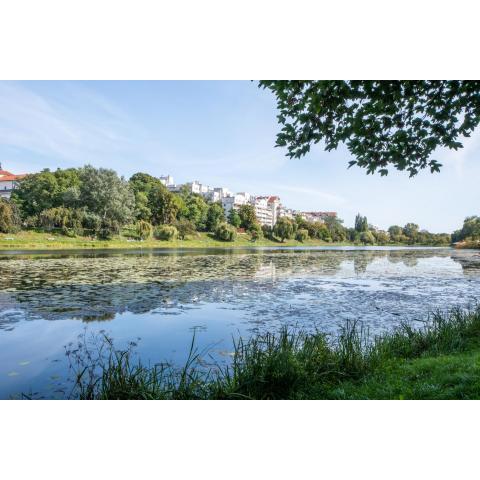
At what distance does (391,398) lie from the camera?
3299 mm

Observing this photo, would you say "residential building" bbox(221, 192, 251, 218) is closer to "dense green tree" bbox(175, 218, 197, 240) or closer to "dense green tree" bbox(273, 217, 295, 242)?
"dense green tree" bbox(273, 217, 295, 242)

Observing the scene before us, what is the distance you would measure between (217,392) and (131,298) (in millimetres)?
6306

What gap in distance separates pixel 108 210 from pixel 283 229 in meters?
34.2

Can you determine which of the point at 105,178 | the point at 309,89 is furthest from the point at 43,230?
the point at 309,89

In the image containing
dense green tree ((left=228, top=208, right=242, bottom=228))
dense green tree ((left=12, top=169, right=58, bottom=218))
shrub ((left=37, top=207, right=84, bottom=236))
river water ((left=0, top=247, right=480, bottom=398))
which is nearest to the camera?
river water ((left=0, top=247, right=480, bottom=398))

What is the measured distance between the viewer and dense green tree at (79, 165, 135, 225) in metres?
42.1

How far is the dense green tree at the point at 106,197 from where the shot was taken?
42.1 m

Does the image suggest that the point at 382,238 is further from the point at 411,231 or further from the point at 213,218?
the point at 213,218

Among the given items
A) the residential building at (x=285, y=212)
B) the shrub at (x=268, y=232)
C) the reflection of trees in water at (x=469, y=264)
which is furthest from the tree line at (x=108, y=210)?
the residential building at (x=285, y=212)

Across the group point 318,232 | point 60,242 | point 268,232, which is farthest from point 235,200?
point 60,242

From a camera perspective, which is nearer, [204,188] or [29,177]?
[29,177]

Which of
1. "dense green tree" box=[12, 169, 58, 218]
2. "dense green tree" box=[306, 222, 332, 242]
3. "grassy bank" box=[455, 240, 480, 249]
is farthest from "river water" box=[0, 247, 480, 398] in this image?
"dense green tree" box=[306, 222, 332, 242]
